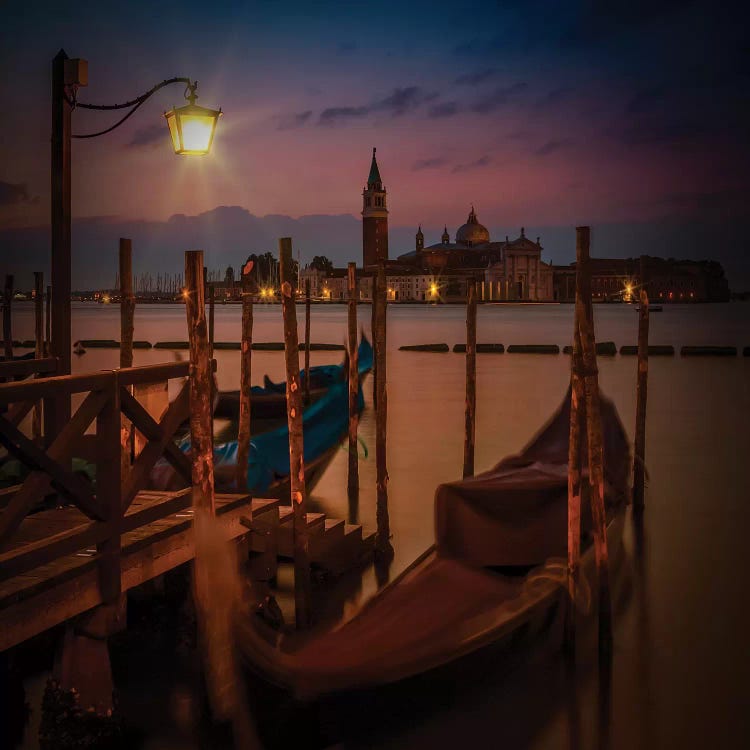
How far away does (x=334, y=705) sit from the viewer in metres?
3.00

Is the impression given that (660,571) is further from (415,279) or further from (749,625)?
(415,279)

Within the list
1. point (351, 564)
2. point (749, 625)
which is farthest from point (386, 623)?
point (749, 625)

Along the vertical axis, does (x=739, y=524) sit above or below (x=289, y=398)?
below

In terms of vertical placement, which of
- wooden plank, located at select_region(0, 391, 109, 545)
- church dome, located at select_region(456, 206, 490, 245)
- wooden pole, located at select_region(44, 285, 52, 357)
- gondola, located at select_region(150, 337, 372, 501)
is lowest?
gondola, located at select_region(150, 337, 372, 501)

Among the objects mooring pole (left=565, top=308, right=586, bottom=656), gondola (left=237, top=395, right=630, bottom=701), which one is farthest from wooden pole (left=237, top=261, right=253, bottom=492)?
mooring pole (left=565, top=308, right=586, bottom=656)

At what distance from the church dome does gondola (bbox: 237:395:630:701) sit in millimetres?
84754

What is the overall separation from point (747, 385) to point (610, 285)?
7814 cm

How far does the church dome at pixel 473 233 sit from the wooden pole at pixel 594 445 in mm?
85348

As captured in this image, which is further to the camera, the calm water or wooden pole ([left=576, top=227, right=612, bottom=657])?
wooden pole ([left=576, top=227, right=612, bottom=657])

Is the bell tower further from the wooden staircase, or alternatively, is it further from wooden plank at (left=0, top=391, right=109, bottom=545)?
wooden plank at (left=0, top=391, right=109, bottom=545)

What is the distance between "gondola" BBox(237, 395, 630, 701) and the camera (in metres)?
2.80

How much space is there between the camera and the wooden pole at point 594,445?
355 centimetres

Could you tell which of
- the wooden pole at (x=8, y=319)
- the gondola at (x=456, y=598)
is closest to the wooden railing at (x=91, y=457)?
the gondola at (x=456, y=598)

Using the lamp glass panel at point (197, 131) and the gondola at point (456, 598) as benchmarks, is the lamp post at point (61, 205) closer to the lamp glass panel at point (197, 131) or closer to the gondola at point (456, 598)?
the lamp glass panel at point (197, 131)
